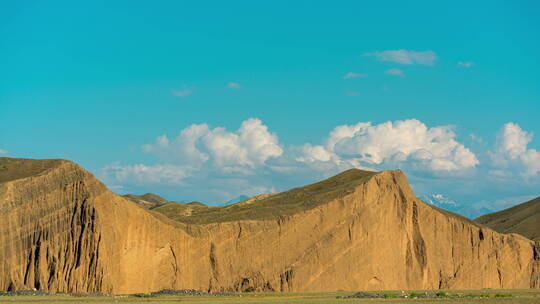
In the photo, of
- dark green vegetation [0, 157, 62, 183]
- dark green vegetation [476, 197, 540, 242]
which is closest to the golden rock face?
dark green vegetation [0, 157, 62, 183]

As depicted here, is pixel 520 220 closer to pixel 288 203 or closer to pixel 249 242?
pixel 288 203

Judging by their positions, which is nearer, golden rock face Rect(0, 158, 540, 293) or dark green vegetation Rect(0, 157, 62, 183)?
golden rock face Rect(0, 158, 540, 293)

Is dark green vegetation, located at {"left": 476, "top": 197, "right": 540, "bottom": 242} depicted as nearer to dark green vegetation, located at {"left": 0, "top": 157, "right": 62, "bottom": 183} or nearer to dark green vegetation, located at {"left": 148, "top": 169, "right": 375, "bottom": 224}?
dark green vegetation, located at {"left": 148, "top": 169, "right": 375, "bottom": 224}

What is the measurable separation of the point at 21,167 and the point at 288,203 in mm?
24266

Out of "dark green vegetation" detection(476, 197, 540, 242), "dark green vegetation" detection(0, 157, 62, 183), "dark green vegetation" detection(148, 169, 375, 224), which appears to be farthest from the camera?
"dark green vegetation" detection(476, 197, 540, 242)

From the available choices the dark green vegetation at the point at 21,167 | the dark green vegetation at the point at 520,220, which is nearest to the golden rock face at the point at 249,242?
the dark green vegetation at the point at 21,167

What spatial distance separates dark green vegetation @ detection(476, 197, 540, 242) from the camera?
120 m

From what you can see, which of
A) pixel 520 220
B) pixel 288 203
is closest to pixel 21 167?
pixel 288 203

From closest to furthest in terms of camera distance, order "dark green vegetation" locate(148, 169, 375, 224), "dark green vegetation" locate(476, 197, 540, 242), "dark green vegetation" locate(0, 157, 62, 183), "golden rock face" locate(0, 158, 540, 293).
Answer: "golden rock face" locate(0, 158, 540, 293), "dark green vegetation" locate(0, 157, 62, 183), "dark green vegetation" locate(148, 169, 375, 224), "dark green vegetation" locate(476, 197, 540, 242)

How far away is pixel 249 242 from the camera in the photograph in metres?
61.5

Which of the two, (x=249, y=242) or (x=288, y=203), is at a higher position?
(x=288, y=203)

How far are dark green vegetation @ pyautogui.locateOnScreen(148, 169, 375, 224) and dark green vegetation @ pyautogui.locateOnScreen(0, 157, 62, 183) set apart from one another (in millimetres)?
13393

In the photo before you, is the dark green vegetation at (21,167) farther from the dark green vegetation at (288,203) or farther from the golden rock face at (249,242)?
the dark green vegetation at (288,203)

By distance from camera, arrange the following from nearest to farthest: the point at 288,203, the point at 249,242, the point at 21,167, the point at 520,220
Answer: the point at 21,167
the point at 249,242
the point at 288,203
the point at 520,220
